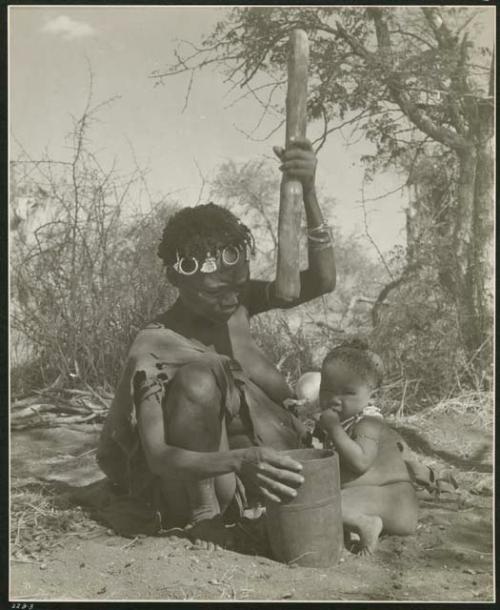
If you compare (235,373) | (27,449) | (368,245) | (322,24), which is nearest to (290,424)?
(235,373)

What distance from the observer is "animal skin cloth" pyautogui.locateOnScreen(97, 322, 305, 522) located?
2.92 meters

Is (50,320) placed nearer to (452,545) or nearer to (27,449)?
(27,449)

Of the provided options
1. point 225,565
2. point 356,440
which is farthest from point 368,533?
point 225,565

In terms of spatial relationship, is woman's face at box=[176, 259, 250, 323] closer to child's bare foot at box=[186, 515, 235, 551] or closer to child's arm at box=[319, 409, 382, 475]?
child's arm at box=[319, 409, 382, 475]

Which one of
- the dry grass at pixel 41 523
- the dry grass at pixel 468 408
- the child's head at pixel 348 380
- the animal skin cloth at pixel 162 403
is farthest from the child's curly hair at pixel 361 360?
the dry grass at pixel 468 408

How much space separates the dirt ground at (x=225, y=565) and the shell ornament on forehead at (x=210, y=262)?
1.08m

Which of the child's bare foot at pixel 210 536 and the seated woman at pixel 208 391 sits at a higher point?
the seated woman at pixel 208 391

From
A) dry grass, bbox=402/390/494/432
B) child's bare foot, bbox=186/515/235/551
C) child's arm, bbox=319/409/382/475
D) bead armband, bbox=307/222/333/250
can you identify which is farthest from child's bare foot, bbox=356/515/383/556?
dry grass, bbox=402/390/494/432

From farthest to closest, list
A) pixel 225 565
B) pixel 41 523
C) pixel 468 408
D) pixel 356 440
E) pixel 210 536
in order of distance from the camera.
→ pixel 468 408 → pixel 41 523 → pixel 356 440 → pixel 210 536 → pixel 225 565

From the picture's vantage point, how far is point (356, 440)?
9.82ft

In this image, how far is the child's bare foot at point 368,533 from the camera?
2885 millimetres

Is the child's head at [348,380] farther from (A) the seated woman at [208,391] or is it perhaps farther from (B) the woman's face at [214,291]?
(B) the woman's face at [214,291]

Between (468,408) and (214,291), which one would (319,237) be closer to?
(214,291)

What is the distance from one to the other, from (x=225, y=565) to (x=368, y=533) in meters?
0.58
